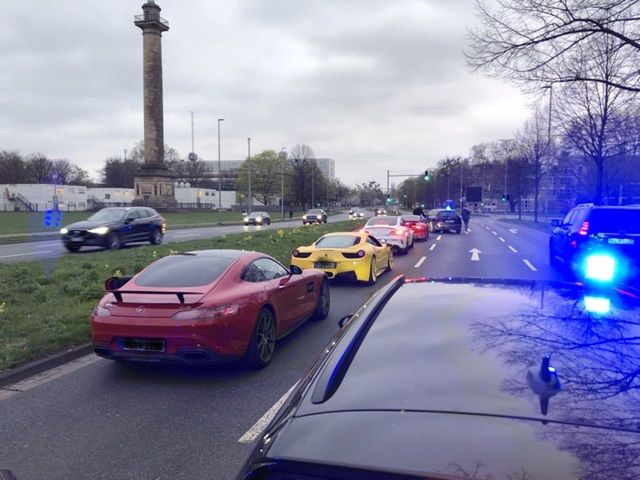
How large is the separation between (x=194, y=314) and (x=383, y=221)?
15962mm

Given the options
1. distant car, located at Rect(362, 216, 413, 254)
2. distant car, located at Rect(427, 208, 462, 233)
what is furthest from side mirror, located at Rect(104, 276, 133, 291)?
distant car, located at Rect(427, 208, 462, 233)

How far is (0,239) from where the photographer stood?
23.5 metres

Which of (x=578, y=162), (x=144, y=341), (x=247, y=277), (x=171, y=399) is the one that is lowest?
(x=171, y=399)

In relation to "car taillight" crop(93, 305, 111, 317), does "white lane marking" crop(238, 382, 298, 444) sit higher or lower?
lower

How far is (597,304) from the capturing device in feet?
9.50

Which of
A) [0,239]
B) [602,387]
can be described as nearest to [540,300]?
[602,387]

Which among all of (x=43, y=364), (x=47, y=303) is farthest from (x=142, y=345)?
(x=47, y=303)

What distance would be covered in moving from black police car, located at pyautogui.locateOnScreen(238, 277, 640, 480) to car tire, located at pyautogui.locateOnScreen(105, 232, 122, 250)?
61.1ft

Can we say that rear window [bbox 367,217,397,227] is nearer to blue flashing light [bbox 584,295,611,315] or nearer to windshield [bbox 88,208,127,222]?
windshield [bbox 88,208,127,222]

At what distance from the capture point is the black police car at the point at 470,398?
1554 millimetres

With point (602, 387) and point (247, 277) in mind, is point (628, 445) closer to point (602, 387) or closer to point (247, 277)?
point (602, 387)

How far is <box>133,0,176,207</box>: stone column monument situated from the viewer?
61.8 meters

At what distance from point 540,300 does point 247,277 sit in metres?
3.84

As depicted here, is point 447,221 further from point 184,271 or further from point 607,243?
point 184,271
